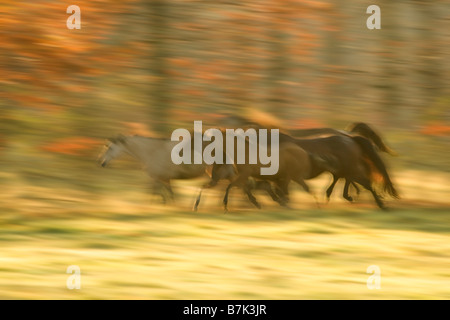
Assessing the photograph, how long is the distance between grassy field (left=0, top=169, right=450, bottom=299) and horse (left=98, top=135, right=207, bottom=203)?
1.48 feet

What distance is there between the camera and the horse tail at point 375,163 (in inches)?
349

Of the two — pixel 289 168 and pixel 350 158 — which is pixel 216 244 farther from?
pixel 350 158

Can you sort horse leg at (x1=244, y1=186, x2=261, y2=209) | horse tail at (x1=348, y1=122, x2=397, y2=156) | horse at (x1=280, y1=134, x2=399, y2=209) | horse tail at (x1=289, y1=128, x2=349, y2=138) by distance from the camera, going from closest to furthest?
horse leg at (x1=244, y1=186, x2=261, y2=209) < horse at (x1=280, y1=134, x2=399, y2=209) < horse tail at (x1=289, y1=128, x2=349, y2=138) < horse tail at (x1=348, y1=122, x2=397, y2=156)

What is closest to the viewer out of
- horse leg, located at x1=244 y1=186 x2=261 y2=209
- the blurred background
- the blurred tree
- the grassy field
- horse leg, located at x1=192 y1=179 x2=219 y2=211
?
the grassy field

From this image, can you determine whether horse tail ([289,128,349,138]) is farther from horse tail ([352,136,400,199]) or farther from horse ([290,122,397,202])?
horse tail ([352,136,400,199])

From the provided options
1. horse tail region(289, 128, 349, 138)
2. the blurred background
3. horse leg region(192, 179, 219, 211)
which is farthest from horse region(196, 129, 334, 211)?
the blurred background

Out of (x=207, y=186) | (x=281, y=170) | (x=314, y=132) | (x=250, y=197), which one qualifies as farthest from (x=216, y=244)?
(x=314, y=132)

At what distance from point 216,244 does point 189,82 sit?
2610 mm

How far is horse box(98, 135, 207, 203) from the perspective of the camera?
8492 millimetres

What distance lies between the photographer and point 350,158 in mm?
8836

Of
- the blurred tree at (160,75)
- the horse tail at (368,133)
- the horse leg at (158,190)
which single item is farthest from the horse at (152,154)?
the horse tail at (368,133)

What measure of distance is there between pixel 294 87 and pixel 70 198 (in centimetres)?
297
